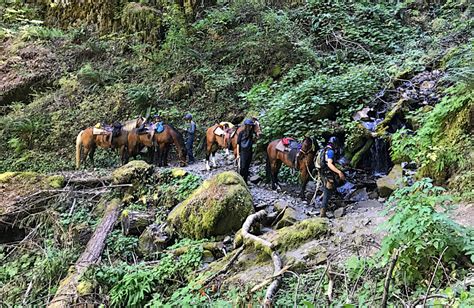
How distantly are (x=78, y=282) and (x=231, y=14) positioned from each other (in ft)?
45.0

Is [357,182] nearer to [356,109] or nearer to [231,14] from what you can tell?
[356,109]

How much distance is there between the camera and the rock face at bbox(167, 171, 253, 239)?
308 inches

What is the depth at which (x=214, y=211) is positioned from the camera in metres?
7.81

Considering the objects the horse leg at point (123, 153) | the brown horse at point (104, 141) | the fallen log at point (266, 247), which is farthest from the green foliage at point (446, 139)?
the horse leg at point (123, 153)

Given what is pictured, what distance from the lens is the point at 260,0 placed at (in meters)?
17.3

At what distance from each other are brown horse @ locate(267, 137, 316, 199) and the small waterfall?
1.97 m

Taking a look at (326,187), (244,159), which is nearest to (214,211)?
(326,187)

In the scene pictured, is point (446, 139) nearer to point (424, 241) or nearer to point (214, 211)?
point (424, 241)

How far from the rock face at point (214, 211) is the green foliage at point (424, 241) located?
3.71 metres

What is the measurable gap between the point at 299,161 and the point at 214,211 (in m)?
2.57

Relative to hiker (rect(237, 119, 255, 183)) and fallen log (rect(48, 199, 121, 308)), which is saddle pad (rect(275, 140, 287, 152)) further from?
fallen log (rect(48, 199, 121, 308))

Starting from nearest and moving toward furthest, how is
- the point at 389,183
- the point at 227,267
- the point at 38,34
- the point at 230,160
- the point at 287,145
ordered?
the point at 227,267
the point at 389,183
the point at 287,145
the point at 230,160
the point at 38,34

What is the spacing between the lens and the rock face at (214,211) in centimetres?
783

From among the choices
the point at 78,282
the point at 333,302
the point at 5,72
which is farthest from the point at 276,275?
the point at 5,72
